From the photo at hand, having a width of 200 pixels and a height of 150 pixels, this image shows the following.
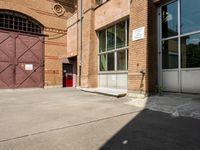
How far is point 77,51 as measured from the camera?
13219 millimetres

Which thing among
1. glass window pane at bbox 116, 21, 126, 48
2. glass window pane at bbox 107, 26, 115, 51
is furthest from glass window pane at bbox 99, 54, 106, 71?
glass window pane at bbox 116, 21, 126, 48

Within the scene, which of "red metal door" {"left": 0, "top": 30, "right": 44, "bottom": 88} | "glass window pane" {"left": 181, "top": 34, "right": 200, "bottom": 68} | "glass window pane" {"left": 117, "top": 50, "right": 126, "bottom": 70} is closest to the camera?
"glass window pane" {"left": 181, "top": 34, "right": 200, "bottom": 68}

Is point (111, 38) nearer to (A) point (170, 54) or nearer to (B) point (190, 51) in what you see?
(A) point (170, 54)

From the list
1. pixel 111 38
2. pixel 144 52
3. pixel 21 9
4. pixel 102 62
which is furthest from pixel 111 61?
pixel 21 9

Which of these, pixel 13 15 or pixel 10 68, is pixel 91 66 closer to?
pixel 10 68

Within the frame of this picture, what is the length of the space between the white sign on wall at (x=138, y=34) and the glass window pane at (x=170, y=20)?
0.86 m

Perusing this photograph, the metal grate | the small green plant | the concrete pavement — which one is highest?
the metal grate

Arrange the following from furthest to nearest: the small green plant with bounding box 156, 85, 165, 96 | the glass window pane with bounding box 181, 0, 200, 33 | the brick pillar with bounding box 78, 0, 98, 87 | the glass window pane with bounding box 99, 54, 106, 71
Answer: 1. the brick pillar with bounding box 78, 0, 98, 87
2. the glass window pane with bounding box 99, 54, 106, 71
3. the small green plant with bounding box 156, 85, 165, 96
4. the glass window pane with bounding box 181, 0, 200, 33

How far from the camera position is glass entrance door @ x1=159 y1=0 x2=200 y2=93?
6477mm

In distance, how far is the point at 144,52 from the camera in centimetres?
742

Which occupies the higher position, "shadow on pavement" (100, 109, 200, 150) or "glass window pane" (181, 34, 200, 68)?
"glass window pane" (181, 34, 200, 68)

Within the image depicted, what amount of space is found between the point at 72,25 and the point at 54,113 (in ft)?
32.6

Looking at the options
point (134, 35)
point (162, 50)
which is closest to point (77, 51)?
point (134, 35)

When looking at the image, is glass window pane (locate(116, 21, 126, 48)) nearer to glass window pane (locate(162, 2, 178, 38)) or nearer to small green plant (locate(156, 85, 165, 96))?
glass window pane (locate(162, 2, 178, 38))
